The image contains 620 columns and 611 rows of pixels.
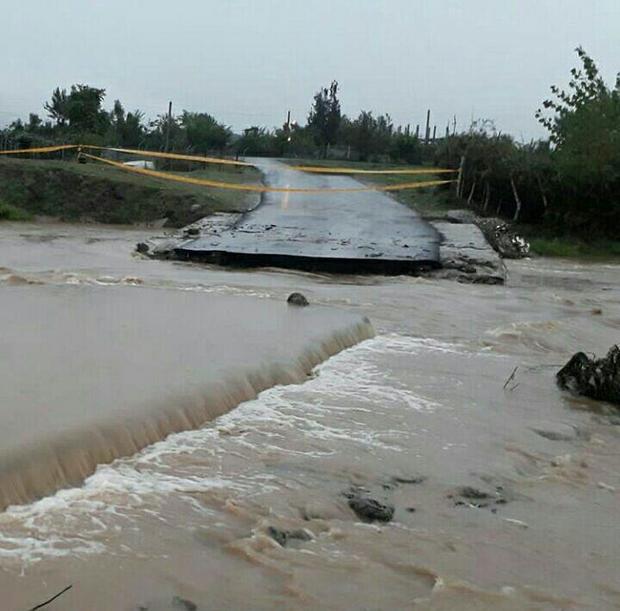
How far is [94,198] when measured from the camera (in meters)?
21.7

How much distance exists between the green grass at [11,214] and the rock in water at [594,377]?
1567 centimetres

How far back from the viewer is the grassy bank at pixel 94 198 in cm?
2116

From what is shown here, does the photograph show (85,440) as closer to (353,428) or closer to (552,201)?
(353,428)

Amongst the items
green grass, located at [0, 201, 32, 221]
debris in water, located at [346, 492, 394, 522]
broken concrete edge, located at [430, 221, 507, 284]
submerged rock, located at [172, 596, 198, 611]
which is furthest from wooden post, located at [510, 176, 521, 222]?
submerged rock, located at [172, 596, 198, 611]

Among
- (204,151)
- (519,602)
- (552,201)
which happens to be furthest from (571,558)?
(204,151)

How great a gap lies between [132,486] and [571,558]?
7.16ft

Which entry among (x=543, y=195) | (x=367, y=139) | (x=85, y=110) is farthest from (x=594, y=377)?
(x=367, y=139)

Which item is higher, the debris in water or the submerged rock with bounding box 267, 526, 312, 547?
the debris in water

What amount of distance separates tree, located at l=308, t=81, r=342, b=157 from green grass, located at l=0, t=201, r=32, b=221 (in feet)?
105

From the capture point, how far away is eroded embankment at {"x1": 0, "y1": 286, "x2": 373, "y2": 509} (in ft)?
16.2

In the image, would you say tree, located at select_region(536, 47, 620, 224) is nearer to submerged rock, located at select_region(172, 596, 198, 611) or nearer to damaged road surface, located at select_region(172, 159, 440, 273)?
damaged road surface, located at select_region(172, 159, 440, 273)

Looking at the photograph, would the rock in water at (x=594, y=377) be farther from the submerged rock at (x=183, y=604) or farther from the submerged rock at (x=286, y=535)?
the submerged rock at (x=183, y=604)

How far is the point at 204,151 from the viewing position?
1743 inches

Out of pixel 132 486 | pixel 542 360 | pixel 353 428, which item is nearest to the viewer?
pixel 132 486
